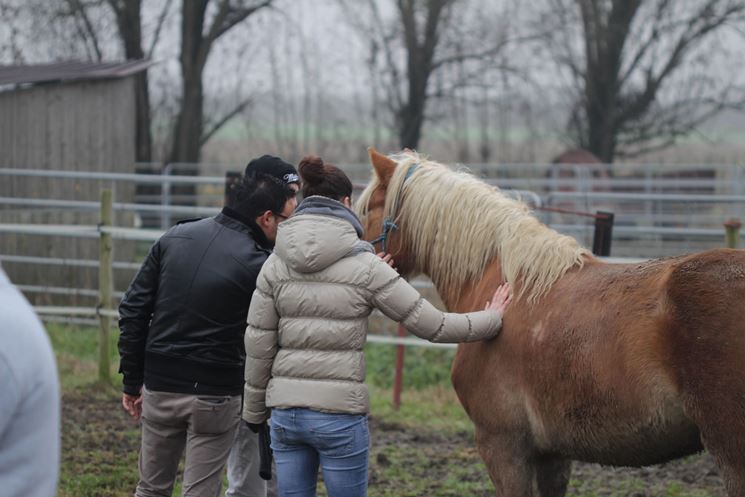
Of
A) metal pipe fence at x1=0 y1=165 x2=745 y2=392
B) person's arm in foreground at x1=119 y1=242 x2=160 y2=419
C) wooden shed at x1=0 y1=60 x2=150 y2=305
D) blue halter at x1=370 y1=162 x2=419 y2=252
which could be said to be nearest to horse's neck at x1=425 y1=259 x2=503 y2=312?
Result: blue halter at x1=370 y1=162 x2=419 y2=252

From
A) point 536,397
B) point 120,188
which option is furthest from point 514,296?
point 120,188

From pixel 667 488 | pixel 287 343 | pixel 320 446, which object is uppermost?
pixel 287 343

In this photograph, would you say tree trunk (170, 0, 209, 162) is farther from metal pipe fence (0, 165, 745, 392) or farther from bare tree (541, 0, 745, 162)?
bare tree (541, 0, 745, 162)

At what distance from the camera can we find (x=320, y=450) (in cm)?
289

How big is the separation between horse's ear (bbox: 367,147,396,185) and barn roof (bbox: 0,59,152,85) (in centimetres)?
812

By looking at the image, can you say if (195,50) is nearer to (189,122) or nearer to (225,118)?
(189,122)

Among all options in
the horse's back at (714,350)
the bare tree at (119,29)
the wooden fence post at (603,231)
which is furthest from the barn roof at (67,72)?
the horse's back at (714,350)

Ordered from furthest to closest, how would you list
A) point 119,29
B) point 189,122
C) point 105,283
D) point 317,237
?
point 189,122
point 119,29
point 105,283
point 317,237

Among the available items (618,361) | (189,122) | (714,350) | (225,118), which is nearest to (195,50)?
(189,122)

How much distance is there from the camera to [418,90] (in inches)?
735

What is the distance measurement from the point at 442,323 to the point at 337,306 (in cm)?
37

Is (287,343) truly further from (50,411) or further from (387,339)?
(387,339)

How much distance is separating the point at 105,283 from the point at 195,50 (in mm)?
10261

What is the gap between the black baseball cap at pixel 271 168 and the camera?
3240 mm
